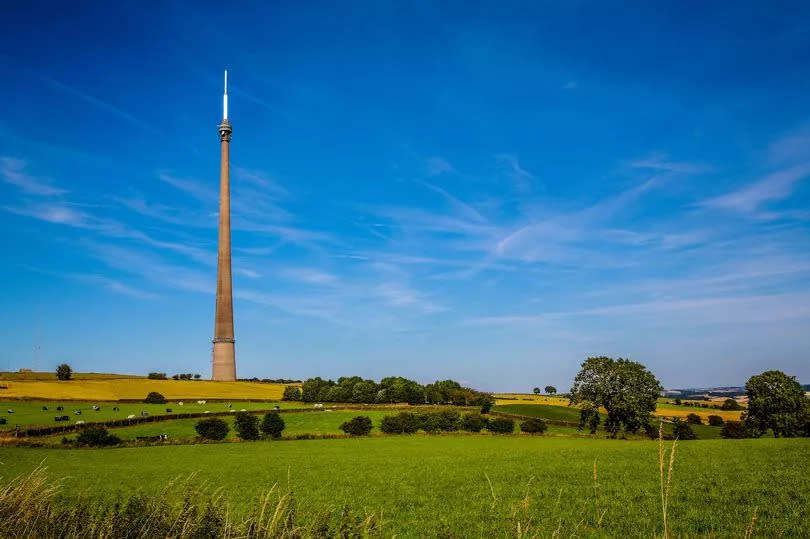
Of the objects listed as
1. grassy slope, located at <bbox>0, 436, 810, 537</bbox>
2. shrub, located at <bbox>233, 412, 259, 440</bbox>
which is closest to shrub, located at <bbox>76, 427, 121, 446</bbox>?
grassy slope, located at <bbox>0, 436, 810, 537</bbox>

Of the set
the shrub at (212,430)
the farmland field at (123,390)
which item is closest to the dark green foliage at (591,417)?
the shrub at (212,430)

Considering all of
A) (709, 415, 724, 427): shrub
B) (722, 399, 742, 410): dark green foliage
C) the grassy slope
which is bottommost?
(722, 399, 742, 410): dark green foliage

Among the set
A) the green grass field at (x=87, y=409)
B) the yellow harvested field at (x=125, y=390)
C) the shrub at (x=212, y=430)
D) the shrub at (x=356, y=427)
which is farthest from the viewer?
the yellow harvested field at (x=125, y=390)

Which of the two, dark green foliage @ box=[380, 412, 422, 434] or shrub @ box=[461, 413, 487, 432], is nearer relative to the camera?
dark green foliage @ box=[380, 412, 422, 434]

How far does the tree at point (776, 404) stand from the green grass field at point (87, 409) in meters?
88.3

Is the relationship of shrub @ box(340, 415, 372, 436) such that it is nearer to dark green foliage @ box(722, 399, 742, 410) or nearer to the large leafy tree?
the large leafy tree

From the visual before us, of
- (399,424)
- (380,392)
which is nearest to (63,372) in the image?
(380,392)

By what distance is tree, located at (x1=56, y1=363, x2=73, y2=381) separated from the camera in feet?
466

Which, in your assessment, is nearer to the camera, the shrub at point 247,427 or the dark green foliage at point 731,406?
the shrub at point 247,427

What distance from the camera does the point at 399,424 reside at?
296ft

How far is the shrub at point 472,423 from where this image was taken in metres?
94.5

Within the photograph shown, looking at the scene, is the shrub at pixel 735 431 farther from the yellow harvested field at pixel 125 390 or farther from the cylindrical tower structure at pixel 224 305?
the cylindrical tower structure at pixel 224 305

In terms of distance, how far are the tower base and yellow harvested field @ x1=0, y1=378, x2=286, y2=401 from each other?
12.2 ft

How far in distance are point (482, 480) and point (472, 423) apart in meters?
59.4
